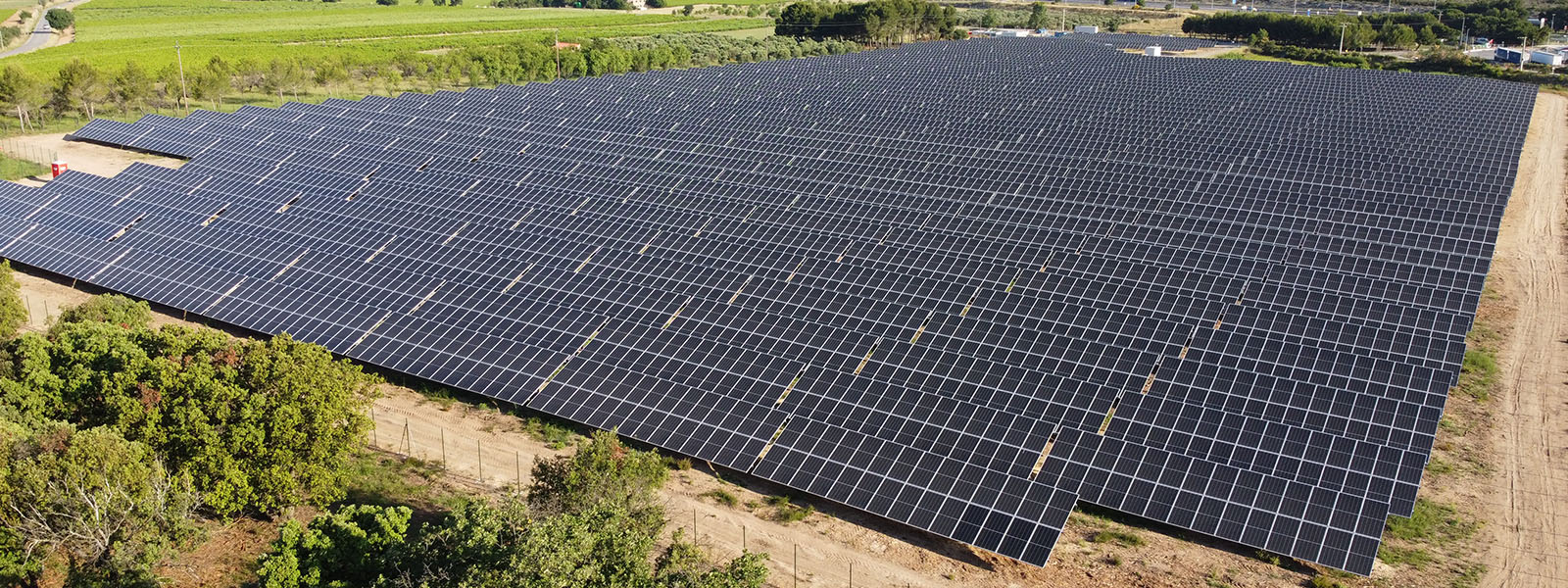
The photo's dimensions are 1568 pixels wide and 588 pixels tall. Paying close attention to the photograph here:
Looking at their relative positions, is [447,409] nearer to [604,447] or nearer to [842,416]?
[604,447]

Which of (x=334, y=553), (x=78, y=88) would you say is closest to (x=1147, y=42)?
(x=78, y=88)

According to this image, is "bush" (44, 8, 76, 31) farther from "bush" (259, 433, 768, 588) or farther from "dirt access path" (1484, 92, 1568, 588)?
"dirt access path" (1484, 92, 1568, 588)

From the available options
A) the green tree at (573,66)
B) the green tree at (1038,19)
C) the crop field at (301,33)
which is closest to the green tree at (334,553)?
the green tree at (573,66)

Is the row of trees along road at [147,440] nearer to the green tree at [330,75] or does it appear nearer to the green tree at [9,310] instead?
the green tree at [9,310]

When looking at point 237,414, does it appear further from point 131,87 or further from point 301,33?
point 301,33

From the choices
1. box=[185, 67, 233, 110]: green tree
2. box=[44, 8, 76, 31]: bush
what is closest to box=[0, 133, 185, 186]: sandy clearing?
box=[185, 67, 233, 110]: green tree

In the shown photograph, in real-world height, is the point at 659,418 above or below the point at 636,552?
below

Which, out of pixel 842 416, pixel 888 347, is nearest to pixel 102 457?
pixel 842 416
